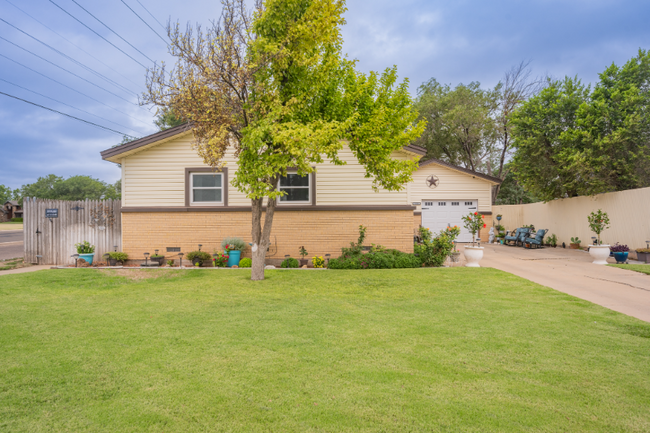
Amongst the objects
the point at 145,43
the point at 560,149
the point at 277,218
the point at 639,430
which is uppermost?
the point at 145,43

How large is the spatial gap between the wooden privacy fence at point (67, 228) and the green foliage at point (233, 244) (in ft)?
13.2

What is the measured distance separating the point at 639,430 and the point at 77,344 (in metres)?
5.60

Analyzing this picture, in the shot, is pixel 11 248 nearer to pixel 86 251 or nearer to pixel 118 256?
pixel 86 251

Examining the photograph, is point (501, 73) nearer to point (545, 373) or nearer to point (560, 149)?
point (560, 149)

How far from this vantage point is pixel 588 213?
1528cm

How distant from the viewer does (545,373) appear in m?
3.55

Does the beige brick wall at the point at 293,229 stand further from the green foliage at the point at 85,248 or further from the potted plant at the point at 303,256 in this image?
the green foliage at the point at 85,248

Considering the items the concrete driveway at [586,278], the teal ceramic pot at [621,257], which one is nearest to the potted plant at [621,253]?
the teal ceramic pot at [621,257]

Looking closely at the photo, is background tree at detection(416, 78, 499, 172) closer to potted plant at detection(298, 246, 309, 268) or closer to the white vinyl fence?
the white vinyl fence

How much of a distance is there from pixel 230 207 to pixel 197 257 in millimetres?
1973

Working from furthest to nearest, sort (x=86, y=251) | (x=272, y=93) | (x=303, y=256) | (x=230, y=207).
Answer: (x=86, y=251) < (x=230, y=207) < (x=303, y=256) < (x=272, y=93)

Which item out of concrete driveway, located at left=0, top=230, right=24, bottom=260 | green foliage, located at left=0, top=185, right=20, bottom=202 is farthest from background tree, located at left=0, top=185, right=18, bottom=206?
concrete driveway, located at left=0, top=230, right=24, bottom=260

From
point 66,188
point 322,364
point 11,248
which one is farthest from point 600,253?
point 66,188

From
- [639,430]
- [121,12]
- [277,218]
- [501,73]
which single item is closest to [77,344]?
[639,430]
